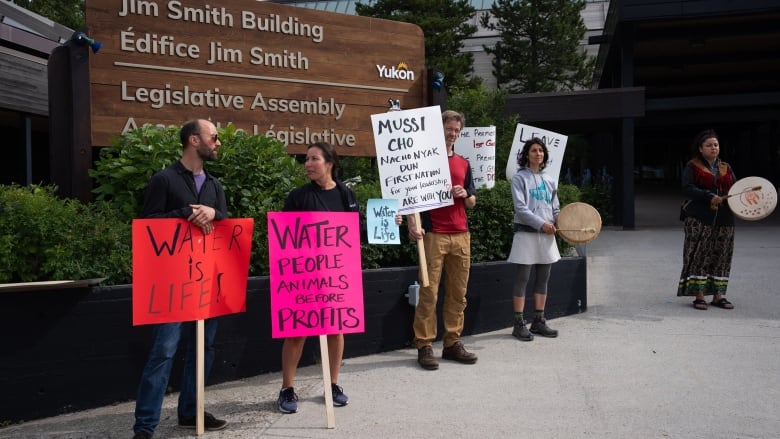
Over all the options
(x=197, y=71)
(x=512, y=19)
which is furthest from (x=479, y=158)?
(x=512, y=19)

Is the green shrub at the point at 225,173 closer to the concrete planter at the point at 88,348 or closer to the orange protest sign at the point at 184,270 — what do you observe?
the concrete planter at the point at 88,348

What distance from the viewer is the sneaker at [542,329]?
241 inches

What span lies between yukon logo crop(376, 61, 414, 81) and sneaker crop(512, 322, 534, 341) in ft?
9.72

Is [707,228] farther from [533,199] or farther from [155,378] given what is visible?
[155,378]

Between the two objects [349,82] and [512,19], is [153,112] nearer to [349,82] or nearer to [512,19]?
[349,82]

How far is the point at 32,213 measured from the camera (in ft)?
14.2

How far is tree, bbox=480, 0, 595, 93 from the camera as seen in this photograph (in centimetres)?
4144

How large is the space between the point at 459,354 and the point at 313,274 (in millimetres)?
1681

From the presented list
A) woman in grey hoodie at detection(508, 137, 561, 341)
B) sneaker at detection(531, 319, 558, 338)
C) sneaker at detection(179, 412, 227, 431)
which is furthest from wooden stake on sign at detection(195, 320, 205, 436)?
sneaker at detection(531, 319, 558, 338)

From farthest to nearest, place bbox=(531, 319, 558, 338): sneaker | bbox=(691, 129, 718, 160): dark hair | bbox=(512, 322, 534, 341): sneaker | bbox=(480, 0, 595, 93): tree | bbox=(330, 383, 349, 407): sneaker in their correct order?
bbox=(480, 0, 595, 93): tree, bbox=(691, 129, 718, 160): dark hair, bbox=(531, 319, 558, 338): sneaker, bbox=(512, 322, 534, 341): sneaker, bbox=(330, 383, 349, 407): sneaker

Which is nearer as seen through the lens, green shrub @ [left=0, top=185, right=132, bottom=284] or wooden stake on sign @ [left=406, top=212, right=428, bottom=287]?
green shrub @ [left=0, top=185, right=132, bottom=284]

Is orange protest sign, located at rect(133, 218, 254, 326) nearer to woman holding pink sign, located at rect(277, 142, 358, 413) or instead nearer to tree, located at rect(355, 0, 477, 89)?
woman holding pink sign, located at rect(277, 142, 358, 413)

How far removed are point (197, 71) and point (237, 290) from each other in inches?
114

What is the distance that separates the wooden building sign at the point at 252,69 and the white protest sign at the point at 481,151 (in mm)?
825
